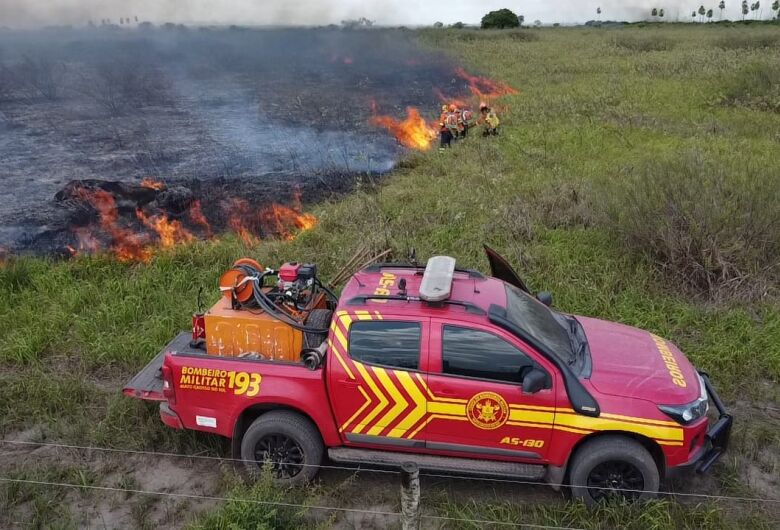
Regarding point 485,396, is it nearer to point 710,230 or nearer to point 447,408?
point 447,408

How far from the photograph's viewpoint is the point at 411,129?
19422mm

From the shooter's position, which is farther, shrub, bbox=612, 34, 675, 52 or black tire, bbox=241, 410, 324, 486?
shrub, bbox=612, 34, 675, 52

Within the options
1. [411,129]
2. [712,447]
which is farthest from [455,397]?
[411,129]

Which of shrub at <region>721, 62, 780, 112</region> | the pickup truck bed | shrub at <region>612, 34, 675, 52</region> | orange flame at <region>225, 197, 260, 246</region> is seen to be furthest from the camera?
shrub at <region>612, 34, 675, 52</region>

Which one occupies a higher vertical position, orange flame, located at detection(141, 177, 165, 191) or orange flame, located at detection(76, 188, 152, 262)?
orange flame, located at detection(141, 177, 165, 191)

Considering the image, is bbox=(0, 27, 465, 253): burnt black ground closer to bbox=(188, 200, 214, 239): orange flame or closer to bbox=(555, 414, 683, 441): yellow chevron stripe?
bbox=(188, 200, 214, 239): orange flame

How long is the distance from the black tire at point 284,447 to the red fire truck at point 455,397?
0.01 m

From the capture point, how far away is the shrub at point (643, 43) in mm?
38688

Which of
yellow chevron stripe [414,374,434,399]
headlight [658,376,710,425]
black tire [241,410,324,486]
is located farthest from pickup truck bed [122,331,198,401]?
headlight [658,376,710,425]

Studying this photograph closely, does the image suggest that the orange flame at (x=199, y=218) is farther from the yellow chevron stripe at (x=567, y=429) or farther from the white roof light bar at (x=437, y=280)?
the yellow chevron stripe at (x=567, y=429)

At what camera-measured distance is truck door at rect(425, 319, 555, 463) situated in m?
4.70

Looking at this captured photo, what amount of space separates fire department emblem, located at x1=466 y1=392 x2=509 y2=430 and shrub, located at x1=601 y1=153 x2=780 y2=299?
4.74 meters

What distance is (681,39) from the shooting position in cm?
4300

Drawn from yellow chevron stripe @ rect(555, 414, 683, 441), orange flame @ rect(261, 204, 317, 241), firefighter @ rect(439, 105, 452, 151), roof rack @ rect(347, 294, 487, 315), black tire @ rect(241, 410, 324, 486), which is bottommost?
black tire @ rect(241, 410, 324, 486)
